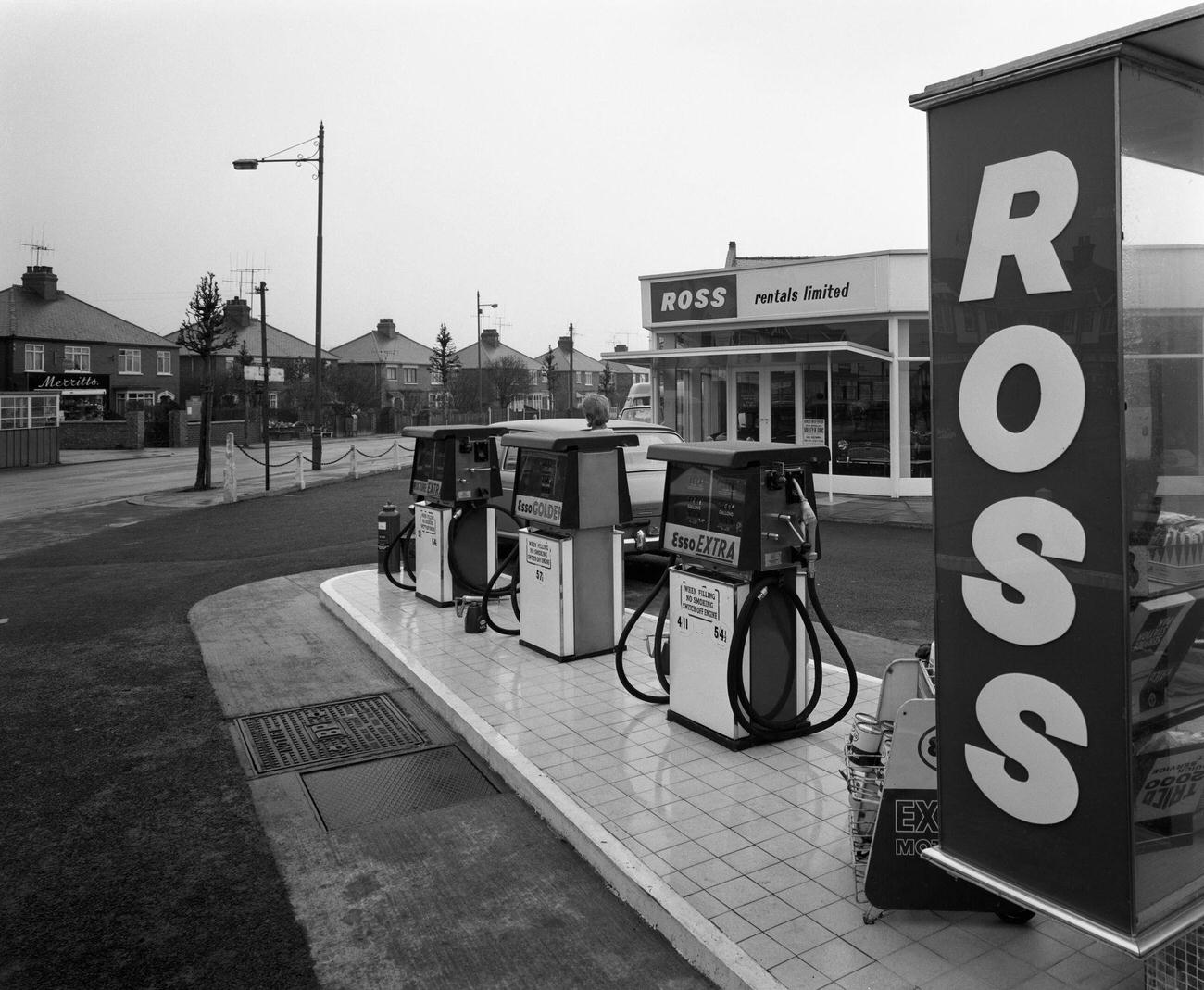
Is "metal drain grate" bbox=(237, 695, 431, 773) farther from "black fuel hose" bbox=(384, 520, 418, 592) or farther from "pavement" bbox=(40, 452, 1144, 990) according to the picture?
"black fuel hose" bbox=(384, 520, 418, 592)

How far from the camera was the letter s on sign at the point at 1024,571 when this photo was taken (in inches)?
121

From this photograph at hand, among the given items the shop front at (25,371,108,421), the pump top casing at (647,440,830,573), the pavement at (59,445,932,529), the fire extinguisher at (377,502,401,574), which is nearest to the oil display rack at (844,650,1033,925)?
the pump top casing at (647,440,830,573)

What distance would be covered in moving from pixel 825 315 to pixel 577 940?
18403 mm

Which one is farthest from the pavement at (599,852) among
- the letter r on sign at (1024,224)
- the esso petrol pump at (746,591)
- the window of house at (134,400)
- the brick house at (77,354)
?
the window of house at (134,400)

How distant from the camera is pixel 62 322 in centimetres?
5666

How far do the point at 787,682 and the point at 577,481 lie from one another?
7.87 feet

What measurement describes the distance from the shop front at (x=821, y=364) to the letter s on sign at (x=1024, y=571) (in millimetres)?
15834

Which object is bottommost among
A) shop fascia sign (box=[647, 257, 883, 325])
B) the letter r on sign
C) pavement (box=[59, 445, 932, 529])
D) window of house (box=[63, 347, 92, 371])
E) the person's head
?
pavement (box=[59, 445, 932, 529])

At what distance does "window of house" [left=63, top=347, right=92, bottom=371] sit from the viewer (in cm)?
5572

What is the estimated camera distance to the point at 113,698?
7.51m

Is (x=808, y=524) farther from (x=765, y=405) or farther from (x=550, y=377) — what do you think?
(x=550, y=377)

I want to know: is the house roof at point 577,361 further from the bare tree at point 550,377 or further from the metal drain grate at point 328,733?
the metal drain grate at point 328,733

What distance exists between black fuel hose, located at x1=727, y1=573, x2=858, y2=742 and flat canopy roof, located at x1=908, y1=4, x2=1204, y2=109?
314cm

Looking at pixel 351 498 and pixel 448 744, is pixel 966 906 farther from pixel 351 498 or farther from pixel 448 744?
pixel 351 498
